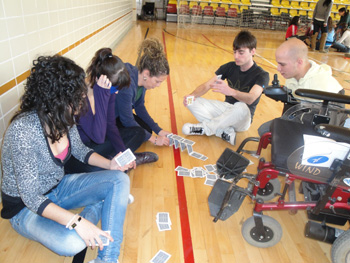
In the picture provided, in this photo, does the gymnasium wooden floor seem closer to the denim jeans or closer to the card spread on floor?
the denim jeans

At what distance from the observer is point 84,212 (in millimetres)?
1438

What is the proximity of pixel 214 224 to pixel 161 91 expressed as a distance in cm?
257

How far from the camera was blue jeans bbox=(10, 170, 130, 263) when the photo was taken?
123 cm

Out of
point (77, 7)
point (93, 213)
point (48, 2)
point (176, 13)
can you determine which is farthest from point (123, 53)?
point (176, 13)

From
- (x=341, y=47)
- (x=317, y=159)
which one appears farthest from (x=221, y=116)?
A: (x=341, y=47)

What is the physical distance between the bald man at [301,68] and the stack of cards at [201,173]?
2.87 ft

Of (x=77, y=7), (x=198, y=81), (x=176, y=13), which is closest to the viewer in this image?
(x=77, y=7)

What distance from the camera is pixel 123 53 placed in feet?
19.5

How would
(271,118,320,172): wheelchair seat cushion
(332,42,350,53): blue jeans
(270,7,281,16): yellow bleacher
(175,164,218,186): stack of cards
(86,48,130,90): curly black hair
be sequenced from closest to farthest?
(271,118,320,172): wheelchair seat cushion
(86,48,130,90): curly black hair
(175,164,218,186): stack of cards
(332,42,350,53): blue jeans
(270,7,281,16): yellow bleacher

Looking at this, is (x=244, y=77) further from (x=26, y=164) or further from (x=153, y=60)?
(x=26, y=164)

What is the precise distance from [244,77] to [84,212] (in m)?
1.98

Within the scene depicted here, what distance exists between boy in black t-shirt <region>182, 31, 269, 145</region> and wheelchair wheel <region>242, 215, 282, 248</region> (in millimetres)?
1178

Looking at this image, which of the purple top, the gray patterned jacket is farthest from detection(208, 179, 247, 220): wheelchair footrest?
the gray patterned jacket

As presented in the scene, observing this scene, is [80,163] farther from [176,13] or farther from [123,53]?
[176,13]
